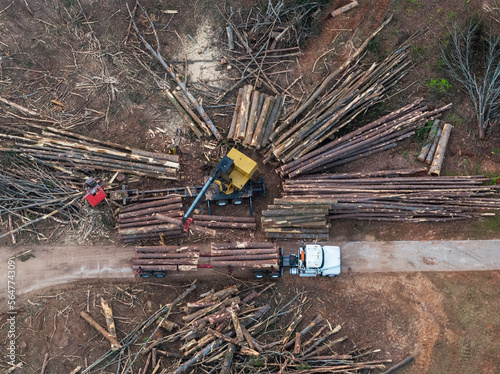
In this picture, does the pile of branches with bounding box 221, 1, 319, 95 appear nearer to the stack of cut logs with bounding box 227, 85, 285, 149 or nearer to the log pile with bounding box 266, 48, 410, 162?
the stack of cut logs with bounding box 227, 85, 285, 149

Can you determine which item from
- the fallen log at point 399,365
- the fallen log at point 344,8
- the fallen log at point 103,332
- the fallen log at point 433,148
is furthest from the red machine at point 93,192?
the fallen log at point 433,148

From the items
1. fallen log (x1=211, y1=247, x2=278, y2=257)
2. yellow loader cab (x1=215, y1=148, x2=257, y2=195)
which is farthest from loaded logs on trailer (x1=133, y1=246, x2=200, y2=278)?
yellow loader cab (x1=215, y1=148, x2=257, y2=195)

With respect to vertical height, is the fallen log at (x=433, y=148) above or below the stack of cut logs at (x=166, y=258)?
above

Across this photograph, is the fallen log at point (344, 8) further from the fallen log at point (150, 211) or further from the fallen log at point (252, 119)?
the fallen log at point (150, 211)

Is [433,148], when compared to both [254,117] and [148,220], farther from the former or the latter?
[148,220]

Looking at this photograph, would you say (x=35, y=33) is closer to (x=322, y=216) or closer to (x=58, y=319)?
(x=58, y=319)
